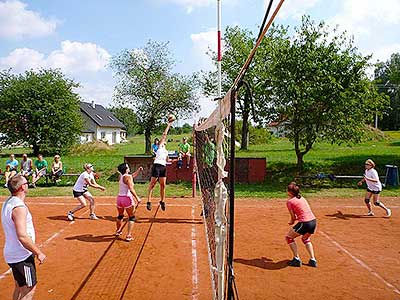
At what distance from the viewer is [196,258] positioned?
24.0 ft

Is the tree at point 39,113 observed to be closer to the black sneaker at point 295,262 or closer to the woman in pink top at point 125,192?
the woman in pink top at point 125,192

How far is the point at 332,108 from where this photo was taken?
619 inches

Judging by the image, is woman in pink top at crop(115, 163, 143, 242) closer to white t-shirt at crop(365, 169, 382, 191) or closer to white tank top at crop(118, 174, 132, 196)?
white tank top at crop(118, 174, 132, 196)

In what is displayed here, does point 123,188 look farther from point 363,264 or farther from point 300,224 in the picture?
point 363,264

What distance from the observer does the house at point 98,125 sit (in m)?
55.5

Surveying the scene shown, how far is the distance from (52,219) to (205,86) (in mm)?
26564

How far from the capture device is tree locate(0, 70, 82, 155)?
32125 mm

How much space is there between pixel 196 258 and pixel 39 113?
95.0 ft

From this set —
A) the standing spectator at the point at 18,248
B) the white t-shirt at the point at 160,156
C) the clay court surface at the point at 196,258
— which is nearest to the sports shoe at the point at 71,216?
the clay court surface at the point at 196,258

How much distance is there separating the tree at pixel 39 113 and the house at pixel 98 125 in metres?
17.4

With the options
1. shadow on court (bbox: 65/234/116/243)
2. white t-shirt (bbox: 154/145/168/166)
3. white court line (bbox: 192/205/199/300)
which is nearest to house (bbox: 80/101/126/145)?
white t-shirt (bbox: 154/145/168/166)

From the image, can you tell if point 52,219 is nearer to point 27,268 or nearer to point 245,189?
point 27,268

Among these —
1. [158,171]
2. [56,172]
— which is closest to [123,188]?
[158,171]

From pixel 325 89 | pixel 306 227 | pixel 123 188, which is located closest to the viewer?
pixel 306 227
